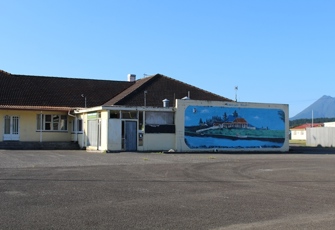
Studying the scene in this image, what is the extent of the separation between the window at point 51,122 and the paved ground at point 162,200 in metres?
19.9

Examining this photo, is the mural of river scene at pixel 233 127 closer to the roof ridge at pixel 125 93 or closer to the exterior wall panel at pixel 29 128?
the roof ridge at pixel 125 93

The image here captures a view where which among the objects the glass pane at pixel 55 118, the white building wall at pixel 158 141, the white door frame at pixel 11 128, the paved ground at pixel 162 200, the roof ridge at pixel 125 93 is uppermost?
the roof ridge at pixel 125 93

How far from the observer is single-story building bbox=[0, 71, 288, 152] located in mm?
30609

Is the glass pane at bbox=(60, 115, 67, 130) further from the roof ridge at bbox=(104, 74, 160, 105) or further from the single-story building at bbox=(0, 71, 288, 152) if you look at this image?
the roof ridge at bbox=(104, 74, 160, 105)

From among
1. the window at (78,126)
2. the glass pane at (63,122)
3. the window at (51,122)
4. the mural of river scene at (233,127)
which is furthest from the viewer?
the glass pane at (63,122)

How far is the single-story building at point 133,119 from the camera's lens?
30609 mm

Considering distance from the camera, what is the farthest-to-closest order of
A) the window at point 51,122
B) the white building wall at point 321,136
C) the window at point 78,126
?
the white building wall at point 321,136 → the window at point 51,122 → the window at point 78,126

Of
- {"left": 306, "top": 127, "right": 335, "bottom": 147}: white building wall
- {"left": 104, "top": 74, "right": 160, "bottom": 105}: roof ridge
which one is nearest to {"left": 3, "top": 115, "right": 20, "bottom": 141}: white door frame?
{"left": 104, "top": 74, "right": 160, "bottom": 105}: roof ridge

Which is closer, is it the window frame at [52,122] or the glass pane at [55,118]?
the window frame at [52,122]

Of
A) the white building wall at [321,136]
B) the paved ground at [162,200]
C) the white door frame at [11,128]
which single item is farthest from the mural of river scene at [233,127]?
the paved ground at [162,200]

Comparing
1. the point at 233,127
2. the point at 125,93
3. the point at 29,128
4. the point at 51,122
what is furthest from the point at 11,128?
the point at 233,127

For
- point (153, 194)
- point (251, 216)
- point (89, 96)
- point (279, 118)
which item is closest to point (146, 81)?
point (89, 96)

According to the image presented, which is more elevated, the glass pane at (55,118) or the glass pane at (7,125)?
the glass pane at (55,118)

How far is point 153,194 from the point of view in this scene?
11047 millimetres
